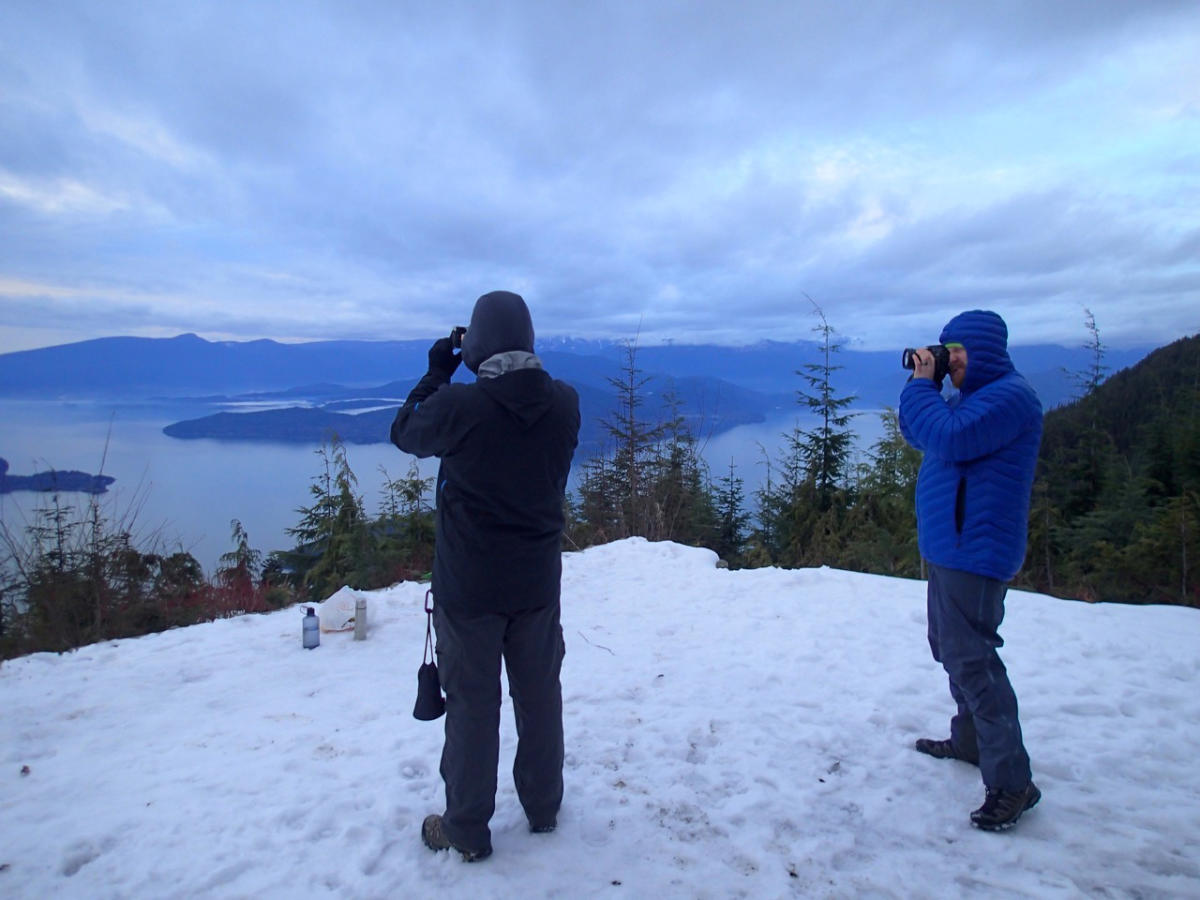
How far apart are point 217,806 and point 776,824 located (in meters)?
2.49

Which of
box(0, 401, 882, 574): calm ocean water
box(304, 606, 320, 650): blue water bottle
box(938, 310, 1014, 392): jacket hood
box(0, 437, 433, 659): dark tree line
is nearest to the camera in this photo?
box(938, 310, 1014, 392): jacket hood

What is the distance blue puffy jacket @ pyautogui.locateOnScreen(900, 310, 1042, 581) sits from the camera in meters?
2.54

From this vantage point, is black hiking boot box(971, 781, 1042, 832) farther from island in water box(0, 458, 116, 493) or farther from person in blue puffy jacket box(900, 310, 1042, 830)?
island in water box(0, 458, 116, 493)

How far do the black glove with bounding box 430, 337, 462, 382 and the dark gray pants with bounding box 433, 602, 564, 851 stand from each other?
3.08 feet

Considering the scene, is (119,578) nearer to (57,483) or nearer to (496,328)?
(57,483)

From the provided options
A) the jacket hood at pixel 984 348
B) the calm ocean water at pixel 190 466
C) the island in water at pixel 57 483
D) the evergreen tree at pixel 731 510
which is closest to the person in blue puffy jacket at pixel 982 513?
the jacket hood at pixel 984 348

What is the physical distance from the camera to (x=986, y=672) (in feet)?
8.54

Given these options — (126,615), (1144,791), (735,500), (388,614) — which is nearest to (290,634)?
(388,614)

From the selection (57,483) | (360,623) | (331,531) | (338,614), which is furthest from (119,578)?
(331,531)

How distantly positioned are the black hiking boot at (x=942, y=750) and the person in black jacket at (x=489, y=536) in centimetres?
200

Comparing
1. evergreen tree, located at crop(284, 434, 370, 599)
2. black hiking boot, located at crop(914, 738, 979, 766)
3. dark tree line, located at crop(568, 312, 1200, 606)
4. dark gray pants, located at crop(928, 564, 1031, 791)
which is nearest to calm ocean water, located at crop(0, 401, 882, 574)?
evergreen tree, located at crop(284, 434, 370, 599)

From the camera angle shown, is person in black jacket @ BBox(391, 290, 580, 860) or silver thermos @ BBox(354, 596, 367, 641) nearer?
person in black jacket @ BBox(391, 290, 580, 860)

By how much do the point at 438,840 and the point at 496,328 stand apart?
2.02 metres

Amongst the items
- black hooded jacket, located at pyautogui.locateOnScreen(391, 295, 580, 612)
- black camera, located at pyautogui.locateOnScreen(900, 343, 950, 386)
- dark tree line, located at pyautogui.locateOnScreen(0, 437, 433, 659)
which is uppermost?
black camera, located at pyautogui.locateOnScreen(900, 343, 950, 386)
